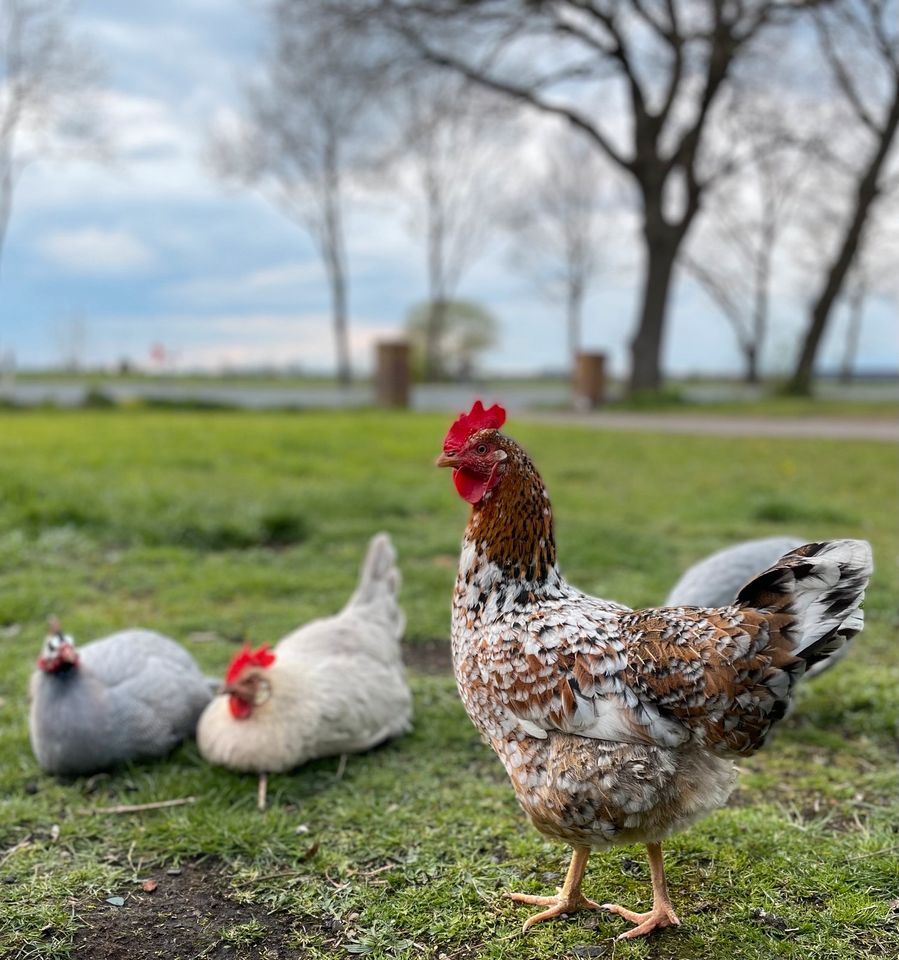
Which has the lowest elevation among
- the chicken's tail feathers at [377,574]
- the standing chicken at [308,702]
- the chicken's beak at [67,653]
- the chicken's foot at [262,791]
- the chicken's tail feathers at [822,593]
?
the chicken's foot at [262,791]

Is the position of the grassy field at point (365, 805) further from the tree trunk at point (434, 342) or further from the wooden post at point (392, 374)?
the tree trunk at point (434, 342)

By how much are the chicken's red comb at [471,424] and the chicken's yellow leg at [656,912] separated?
133 centimetres

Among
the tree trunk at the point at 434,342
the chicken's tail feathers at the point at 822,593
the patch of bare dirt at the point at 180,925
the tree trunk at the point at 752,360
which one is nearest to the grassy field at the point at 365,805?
the patch of bare dirt at the point at 180,925

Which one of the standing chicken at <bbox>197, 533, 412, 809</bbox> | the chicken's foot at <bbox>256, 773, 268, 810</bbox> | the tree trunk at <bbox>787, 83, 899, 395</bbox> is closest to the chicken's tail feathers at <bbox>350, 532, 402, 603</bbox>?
the standing chicken at <bbox>197, 533, 412, 809</bbox>

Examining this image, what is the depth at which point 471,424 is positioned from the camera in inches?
107

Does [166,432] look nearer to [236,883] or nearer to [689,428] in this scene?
[689,428]

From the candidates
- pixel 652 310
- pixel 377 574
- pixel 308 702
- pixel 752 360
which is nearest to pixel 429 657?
pixel 377 574

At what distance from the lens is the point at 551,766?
8.19ft

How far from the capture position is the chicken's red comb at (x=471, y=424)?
2.70m

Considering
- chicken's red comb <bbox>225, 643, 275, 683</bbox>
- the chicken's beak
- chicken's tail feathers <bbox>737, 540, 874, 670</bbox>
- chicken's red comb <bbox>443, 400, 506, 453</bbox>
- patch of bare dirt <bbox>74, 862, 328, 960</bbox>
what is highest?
chicken's red comb <bbox>443, 400, 506, 453</bbox>

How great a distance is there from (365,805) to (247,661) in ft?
2.58

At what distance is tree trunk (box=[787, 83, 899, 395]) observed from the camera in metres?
19.4

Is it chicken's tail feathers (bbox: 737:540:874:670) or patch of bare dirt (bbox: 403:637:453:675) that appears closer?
chicken's tail feathers (bbox: 737:540:874:670)

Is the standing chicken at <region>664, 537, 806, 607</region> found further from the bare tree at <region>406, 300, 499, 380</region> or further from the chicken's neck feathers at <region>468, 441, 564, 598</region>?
the bare tree at <region>406, 300, 499, 380</region>
